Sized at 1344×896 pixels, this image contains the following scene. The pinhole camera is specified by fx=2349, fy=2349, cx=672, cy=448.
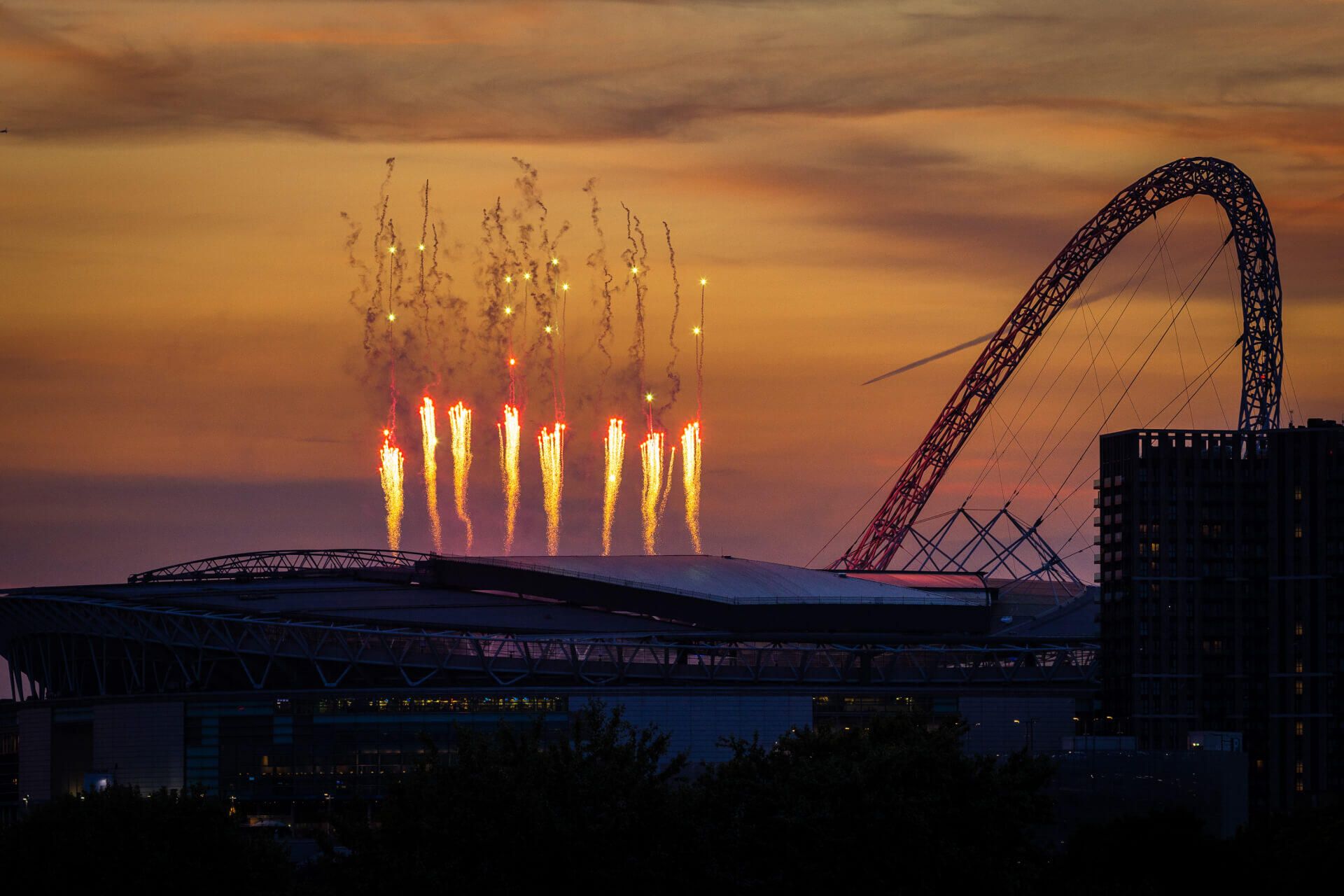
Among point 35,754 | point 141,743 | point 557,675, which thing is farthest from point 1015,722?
point 35,754

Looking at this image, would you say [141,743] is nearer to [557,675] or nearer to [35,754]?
[35,754]

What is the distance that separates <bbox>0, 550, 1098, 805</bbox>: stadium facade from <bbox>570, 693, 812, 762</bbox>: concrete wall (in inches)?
6.5

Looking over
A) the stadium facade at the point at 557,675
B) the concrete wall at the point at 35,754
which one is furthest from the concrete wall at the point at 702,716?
the concrete wall at the point at 35,754

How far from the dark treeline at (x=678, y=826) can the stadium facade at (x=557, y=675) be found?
6251 centimetres

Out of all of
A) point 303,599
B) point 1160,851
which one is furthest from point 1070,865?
point 303,599

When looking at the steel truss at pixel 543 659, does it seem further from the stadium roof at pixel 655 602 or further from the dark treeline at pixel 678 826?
the dark treeline at pixel 678 826

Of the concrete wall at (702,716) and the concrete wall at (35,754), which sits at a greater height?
the concrete wall at (702,716)

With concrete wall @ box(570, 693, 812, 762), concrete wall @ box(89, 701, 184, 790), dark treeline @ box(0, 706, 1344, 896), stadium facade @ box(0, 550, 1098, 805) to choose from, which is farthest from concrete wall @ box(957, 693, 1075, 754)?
dark treeline @ box(0, 706, 1344, 896)

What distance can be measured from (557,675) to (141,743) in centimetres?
3341

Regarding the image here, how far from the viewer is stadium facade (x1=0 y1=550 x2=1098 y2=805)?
180000 millimetres

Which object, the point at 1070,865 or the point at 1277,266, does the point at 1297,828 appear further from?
the point at 1277,266

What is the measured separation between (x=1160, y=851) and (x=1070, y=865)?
5.44 meters

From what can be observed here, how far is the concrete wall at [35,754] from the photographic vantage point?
19350 centimetres

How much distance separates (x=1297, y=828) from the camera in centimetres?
14012
